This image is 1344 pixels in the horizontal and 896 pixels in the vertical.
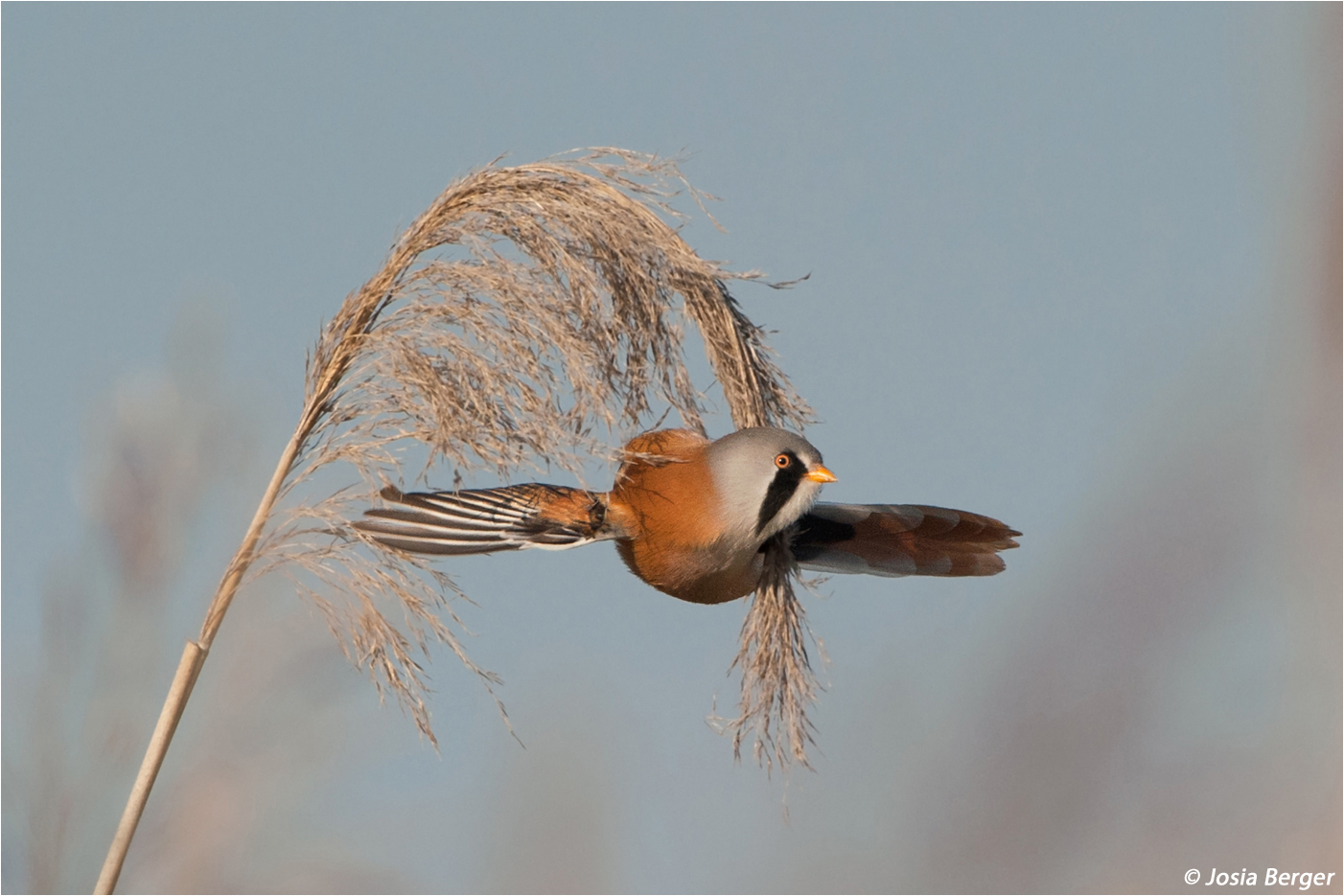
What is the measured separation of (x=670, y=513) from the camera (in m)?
2.80

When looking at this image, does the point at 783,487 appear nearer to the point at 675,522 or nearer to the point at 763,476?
the point at 763,476

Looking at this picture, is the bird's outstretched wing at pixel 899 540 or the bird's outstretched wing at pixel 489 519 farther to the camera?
the bird's outstretched wing at pixel 899 540

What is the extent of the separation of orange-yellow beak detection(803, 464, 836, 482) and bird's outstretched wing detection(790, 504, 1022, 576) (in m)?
0.29

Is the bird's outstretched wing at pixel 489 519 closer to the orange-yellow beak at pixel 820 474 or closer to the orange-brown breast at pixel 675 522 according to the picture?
the orange-brown breast at pixel 675 522

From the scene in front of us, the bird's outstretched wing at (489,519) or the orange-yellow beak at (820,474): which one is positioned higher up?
the orange-yellow beak at (820,474)

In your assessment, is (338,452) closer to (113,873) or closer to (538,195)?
(538,195)

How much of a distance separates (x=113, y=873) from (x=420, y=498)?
2.76 ft

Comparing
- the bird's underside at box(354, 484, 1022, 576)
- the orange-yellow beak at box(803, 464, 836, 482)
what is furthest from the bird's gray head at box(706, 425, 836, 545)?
the bird's underside at box(354, 484, 1022, 576)

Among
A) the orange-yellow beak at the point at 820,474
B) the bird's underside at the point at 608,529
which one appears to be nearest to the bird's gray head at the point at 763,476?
the orange-yellow beak at the point at 820,474

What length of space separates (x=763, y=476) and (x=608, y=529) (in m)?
0.35

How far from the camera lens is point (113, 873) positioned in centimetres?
239

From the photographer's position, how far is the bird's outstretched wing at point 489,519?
274cm

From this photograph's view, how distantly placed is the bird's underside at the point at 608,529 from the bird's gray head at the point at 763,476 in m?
0.24

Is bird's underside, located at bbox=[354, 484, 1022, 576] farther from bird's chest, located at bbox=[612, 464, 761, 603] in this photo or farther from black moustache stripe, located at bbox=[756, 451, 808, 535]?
black moustache stripe, located at bbox=[756, 451, 808, 535]
